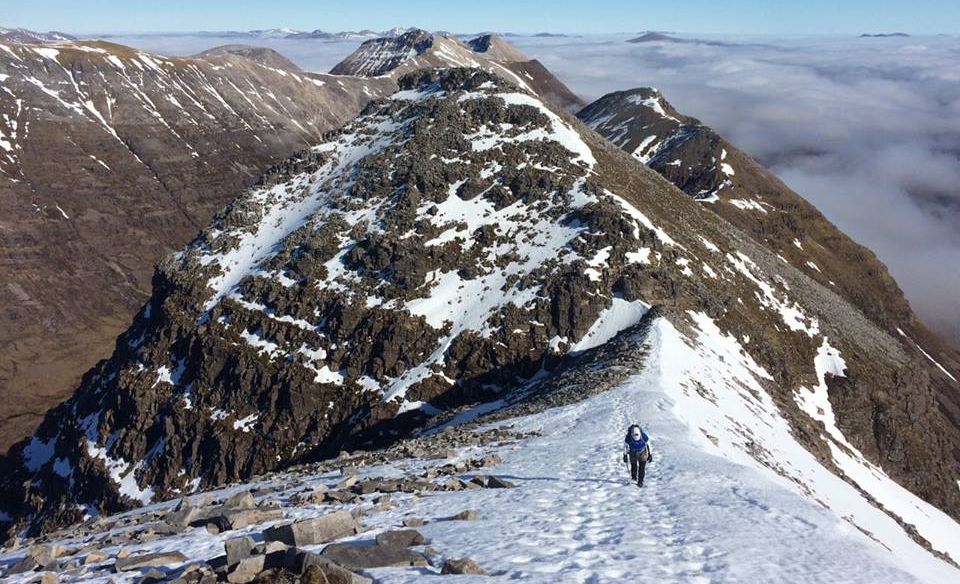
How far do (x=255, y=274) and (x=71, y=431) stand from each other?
28.8m

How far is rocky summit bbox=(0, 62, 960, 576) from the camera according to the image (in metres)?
58.5

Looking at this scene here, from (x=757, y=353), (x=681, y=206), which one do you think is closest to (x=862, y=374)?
(x=757, y=353)

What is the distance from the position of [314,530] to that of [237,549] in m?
2.23

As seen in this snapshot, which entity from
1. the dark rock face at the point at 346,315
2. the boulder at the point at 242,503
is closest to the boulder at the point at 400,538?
the boulder at the point at 242,503

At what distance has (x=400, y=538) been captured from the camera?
51.6 ft

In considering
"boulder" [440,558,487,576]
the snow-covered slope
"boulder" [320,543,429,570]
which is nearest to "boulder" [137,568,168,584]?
the snow-covered slope

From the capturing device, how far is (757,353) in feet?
202

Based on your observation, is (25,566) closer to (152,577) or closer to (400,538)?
(152,577)

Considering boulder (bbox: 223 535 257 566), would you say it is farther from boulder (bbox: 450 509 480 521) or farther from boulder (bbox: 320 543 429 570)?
boulder (bbox: 450 509 480 521)

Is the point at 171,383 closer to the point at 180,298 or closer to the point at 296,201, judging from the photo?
the point at 180,298

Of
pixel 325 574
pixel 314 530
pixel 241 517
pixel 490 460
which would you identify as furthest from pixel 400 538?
pixel 490 460

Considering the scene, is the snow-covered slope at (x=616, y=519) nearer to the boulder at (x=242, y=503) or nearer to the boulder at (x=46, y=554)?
the boulder at (x=46, y=554)

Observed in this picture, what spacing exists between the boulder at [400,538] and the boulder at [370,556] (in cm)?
50

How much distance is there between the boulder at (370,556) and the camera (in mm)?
13945
